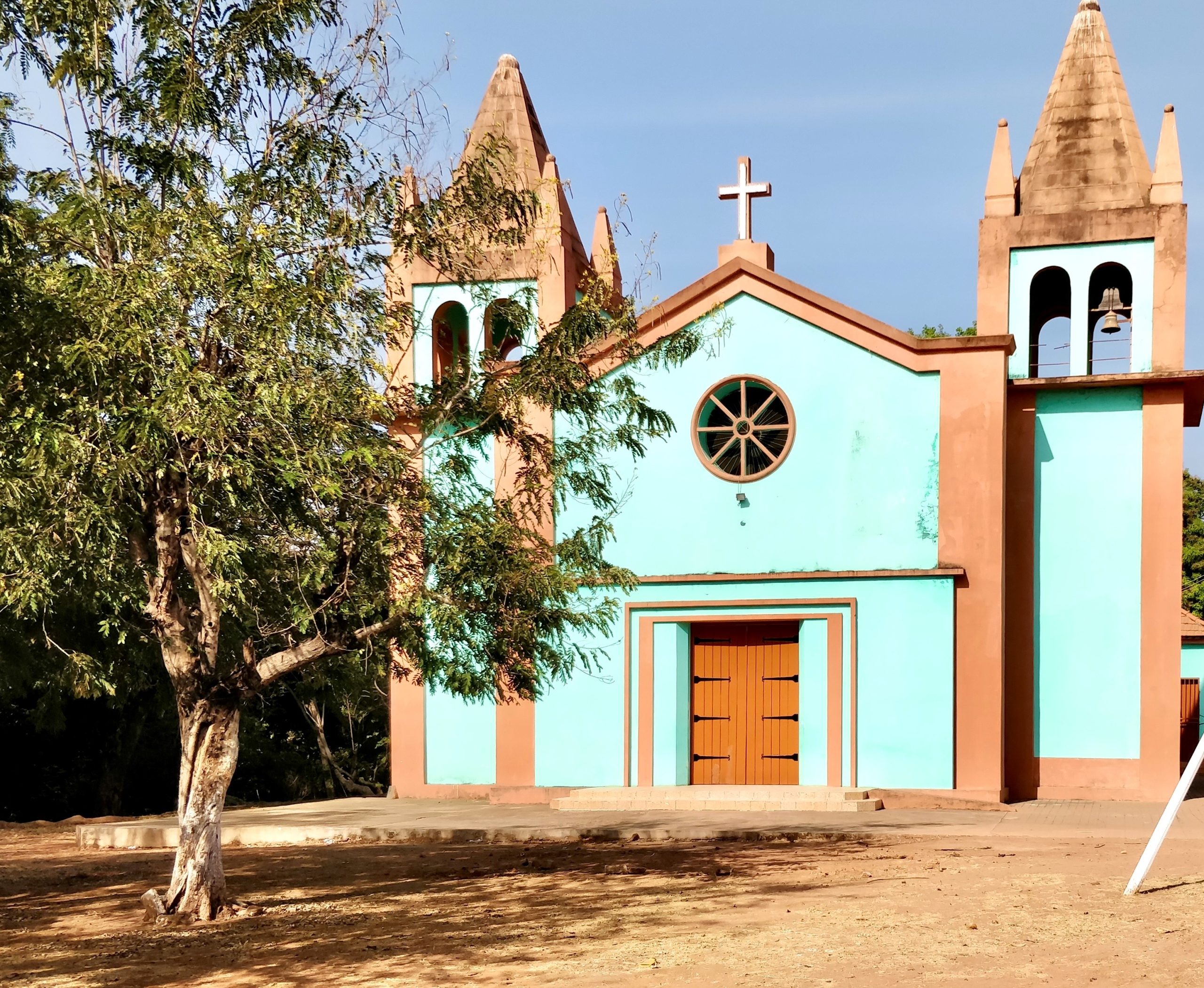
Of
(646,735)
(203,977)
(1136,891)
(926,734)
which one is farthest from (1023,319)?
(203,977)

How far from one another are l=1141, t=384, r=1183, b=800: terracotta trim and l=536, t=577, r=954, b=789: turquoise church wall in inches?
97.2

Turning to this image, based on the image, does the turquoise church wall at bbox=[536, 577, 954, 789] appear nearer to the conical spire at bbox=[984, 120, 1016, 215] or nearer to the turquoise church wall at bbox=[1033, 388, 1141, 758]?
the turquoise church wall at bbox=[1033, 388, 1141, 758]

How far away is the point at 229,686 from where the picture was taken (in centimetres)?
1076

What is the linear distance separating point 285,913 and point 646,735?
7.92 m

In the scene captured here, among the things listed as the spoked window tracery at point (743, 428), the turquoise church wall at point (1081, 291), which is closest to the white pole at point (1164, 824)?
the spoked window tracery at point (743, 428)

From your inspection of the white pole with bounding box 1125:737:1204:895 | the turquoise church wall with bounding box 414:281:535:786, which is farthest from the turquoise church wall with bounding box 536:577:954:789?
the white pole with bounding box 1125:737:1204:895

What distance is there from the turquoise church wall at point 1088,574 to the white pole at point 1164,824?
25.3ft

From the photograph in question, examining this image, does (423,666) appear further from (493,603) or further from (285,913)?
(285,913)

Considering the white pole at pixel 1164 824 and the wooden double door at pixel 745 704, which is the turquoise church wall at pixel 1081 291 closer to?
the wooden double door at pixel 745 704

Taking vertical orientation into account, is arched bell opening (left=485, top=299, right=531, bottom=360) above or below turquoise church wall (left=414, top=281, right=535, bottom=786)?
above

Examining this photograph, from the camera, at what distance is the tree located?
9.67 metres

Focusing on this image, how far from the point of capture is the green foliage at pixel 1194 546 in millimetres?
43250

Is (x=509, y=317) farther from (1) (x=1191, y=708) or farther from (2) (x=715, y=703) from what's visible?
(1) (x=1191, y=708)

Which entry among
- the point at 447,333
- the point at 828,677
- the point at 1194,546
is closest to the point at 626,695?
the point at 828,677
